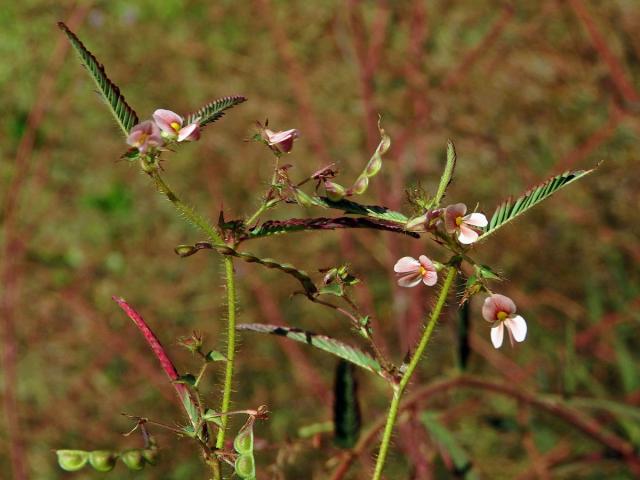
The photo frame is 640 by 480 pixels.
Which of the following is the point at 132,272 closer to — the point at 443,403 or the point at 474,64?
the point at 443,403

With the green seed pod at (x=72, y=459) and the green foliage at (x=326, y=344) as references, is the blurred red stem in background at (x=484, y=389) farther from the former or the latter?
the green seed pod at (x=72, y=459)

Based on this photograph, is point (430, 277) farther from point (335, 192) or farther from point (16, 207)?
point (16, 207)

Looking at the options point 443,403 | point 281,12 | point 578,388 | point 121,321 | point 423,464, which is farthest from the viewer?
point 281,12

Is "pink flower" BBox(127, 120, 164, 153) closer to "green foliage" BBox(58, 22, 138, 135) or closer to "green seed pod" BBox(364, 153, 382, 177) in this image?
"green foliage" BBox(58, 22, 138, 135)

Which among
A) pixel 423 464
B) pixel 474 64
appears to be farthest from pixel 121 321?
pixel 423 464

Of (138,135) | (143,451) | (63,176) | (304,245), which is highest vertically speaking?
(138,135)

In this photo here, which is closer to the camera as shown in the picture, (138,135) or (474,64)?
(138,135)
